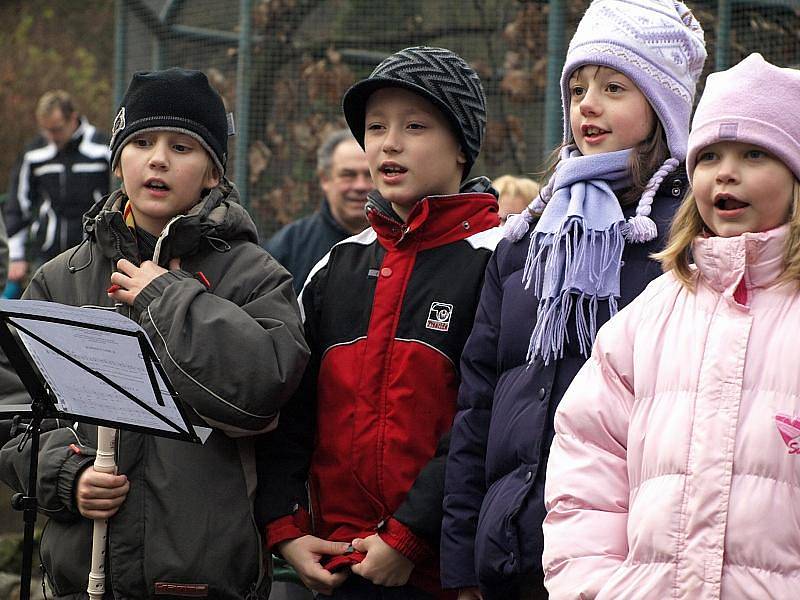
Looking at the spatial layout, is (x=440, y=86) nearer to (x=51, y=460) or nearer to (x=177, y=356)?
(x=177, y=356)

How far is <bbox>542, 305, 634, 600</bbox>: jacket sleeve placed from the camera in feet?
9.62

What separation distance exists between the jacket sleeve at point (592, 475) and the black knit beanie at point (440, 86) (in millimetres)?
993

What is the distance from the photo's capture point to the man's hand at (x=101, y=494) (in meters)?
3.59

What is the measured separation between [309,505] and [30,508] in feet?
2.40

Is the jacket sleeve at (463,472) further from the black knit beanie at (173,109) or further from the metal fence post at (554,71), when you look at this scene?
the metal fence post at (554,71)

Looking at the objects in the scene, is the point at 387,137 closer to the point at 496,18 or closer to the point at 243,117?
the point at 496,18

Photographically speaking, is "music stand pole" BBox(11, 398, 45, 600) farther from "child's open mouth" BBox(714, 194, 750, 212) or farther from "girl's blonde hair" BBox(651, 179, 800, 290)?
"child's open mouth" BBox(714, 194, 750, 212)

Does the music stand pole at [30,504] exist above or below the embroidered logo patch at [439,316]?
below

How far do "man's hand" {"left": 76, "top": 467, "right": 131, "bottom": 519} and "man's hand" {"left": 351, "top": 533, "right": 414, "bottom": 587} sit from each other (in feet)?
2.05

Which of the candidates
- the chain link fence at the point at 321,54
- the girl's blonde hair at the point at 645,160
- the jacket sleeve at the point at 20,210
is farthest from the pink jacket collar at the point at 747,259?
the jacket sleeve at the point at 20,210

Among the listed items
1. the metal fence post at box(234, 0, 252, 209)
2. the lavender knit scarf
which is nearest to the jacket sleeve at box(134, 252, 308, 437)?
the lavender knit scarf

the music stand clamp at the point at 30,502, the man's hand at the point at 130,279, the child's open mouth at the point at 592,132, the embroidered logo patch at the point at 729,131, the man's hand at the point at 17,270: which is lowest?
the man's hand at the point at 17,270

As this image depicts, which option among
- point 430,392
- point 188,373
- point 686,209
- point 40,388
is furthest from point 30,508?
point 686,209

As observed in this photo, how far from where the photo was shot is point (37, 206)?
11102 millimetres
